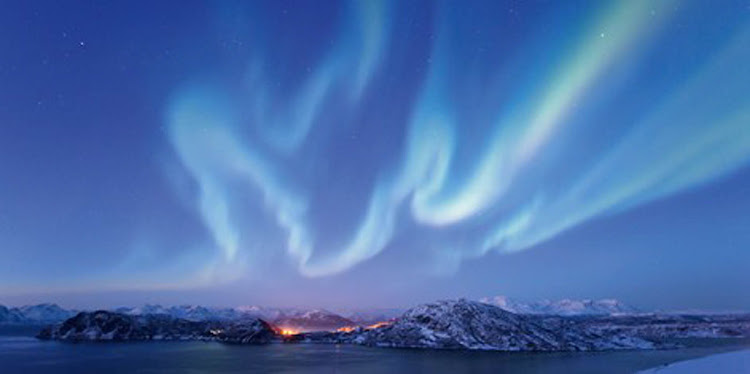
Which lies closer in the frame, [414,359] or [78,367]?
[78,367]

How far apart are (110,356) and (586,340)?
173 metres

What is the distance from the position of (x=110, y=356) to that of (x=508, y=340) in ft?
460

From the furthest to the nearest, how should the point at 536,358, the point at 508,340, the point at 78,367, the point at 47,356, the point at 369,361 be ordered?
the point at 508,340 → the point at 47,356 → the point at 536,358 → the point at 369,361 → the point at 78,367

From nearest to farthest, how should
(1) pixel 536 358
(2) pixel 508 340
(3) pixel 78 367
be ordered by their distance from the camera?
(3) pixel 78 367 < (1) pixel 536 358 < (2) pixel 508 340

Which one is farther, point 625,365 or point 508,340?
point 508,340

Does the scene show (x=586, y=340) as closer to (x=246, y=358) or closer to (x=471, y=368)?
(x=471, y=368)

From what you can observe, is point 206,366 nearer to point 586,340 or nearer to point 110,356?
point 110,356

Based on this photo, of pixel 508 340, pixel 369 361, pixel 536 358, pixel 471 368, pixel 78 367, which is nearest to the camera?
pixel 471 368

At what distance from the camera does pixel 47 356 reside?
164 meters

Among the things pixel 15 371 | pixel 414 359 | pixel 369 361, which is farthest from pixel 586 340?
pixel 15 371

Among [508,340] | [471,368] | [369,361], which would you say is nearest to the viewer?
[471,368]

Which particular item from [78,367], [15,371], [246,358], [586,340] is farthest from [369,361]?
[586,340]

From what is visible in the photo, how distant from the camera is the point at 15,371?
404 feet

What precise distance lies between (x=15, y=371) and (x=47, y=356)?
4563cm
